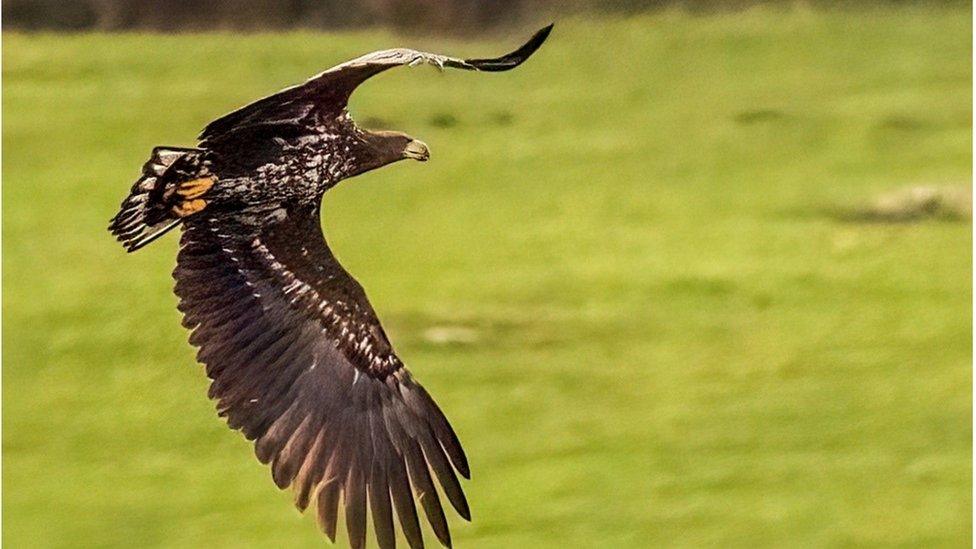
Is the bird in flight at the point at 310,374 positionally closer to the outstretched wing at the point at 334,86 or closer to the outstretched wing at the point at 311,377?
the outstretched wing at the point at 311,377

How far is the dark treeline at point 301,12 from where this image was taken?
1705 centimetres

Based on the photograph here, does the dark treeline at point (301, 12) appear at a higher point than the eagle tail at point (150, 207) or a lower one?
higher

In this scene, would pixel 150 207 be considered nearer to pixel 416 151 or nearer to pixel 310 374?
pixel 416 151

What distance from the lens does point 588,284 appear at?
58.2ft

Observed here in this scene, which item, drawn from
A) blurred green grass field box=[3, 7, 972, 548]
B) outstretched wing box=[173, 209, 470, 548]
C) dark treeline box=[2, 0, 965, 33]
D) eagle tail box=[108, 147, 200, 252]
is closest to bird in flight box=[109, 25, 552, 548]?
outstretched wing box=[173, 209, 470, 548]

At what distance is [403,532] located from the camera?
7016mm

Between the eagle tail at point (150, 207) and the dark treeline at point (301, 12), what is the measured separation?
10144mm

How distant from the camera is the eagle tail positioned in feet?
20.8

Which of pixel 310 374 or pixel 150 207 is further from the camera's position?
pixel 310 374

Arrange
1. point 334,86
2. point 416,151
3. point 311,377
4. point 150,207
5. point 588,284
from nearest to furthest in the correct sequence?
point 334,86
point 150,207
point 416,151
point 311,377
point 588,284

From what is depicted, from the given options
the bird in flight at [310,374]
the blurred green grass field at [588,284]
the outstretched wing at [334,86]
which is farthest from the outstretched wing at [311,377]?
the blurred green grass field at [588,284]

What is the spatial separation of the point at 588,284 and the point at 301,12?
308 centimetres

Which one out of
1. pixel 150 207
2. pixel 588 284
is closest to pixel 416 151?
pixel 150 207

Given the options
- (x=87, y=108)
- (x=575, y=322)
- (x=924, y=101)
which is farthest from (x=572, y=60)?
(x=575, y=322)
